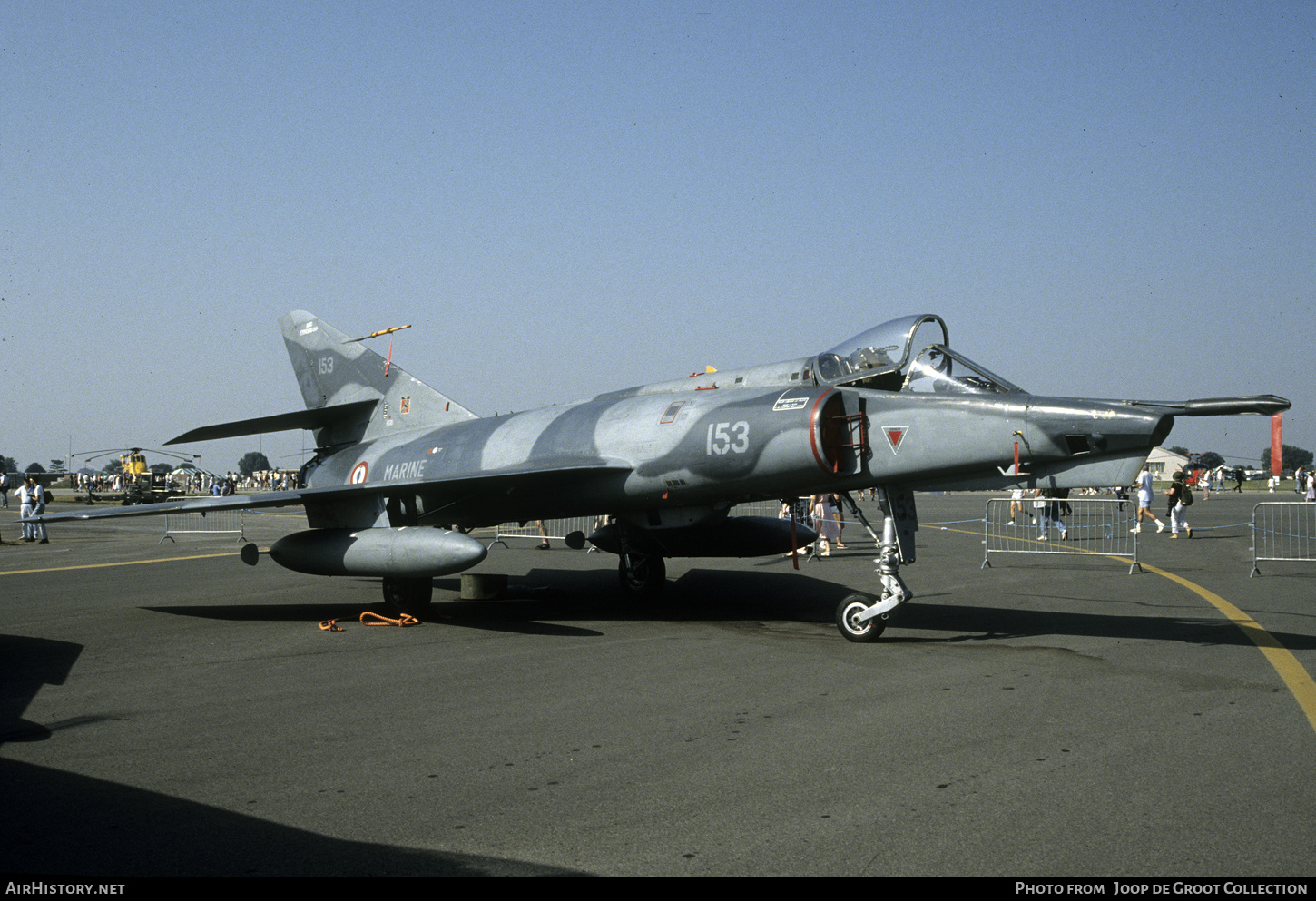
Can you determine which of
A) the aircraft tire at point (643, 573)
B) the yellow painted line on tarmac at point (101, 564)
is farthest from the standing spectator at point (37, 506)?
the aircraft tire at point (643, 573)

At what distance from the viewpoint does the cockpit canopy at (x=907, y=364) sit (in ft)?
27.7

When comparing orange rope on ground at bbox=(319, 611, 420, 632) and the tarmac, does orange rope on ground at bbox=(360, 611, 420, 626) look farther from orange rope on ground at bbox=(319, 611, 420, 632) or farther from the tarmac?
the tarmac

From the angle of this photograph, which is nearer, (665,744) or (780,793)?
(780,793)

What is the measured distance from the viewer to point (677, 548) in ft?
42.7

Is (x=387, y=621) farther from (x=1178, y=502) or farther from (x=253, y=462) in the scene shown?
(x=253, y=462)

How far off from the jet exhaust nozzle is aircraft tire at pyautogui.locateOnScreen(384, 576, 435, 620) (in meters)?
0.52

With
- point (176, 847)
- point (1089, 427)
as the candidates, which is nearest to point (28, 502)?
point (176, 847)

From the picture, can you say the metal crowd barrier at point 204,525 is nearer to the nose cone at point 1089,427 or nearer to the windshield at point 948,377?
the windshield at point 948,377

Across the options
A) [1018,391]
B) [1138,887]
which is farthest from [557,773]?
[1018,391]

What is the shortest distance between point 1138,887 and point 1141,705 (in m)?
3.07

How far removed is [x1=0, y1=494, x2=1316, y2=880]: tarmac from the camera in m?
3.63

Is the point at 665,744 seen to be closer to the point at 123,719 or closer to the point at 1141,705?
the point at 1141,705

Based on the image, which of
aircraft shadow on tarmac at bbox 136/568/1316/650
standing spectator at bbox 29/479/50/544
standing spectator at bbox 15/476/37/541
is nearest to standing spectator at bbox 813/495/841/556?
aircraft shadow on tarmac at bbox 136/568/1316/650

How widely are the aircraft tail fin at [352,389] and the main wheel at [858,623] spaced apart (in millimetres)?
7162
